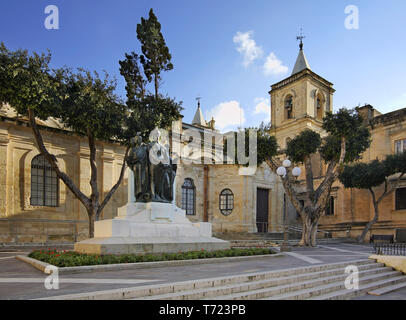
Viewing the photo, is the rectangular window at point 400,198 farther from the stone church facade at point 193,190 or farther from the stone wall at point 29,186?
the stone wall at point 29,186

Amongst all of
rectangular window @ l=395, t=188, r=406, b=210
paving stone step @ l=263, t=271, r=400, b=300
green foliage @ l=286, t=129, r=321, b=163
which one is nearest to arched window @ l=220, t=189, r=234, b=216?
green foliage @ l=286, t=129, r=321, b=163

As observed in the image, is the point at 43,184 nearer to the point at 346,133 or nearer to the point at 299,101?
the point at 346,133

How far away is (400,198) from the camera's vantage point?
85.2 ft

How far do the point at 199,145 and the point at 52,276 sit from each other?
77.4ft

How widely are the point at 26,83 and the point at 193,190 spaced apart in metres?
15.7

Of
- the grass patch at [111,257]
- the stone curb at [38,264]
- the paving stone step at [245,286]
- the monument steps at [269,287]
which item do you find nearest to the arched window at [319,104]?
the grass patch at [111,257]

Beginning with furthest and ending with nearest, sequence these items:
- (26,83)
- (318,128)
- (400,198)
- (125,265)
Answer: (318,128) → (400,198) → (26,83) → (125,265)

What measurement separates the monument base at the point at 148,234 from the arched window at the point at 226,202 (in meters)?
13.4

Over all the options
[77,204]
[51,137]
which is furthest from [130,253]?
[51,137]

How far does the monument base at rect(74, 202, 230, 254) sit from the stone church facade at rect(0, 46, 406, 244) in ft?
17.9

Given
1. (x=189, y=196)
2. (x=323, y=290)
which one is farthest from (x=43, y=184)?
(x=323, y=290)

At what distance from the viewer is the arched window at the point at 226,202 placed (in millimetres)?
25303

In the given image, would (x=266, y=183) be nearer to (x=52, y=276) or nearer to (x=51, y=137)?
(x=51, y=137)

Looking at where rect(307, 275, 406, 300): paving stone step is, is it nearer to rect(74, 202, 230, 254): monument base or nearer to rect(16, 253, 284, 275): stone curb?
rect(16, 253, 284, 275): stone curb
